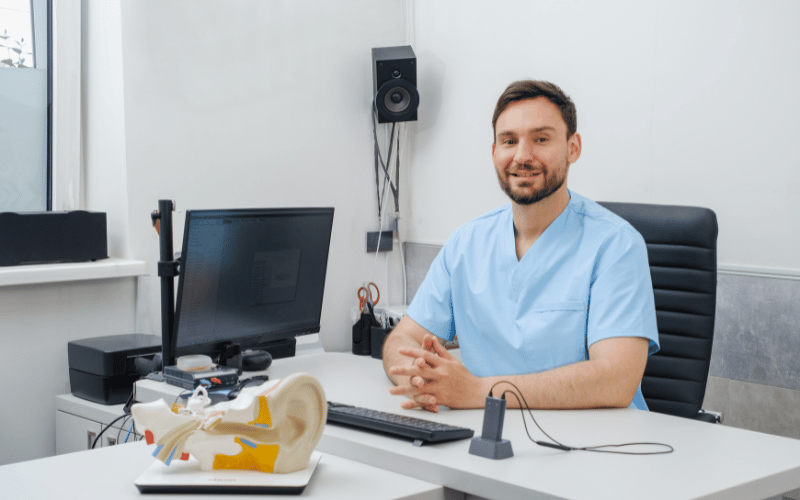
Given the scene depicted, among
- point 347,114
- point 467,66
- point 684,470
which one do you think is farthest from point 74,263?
point 684,470

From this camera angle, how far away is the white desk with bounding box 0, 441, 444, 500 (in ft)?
3.58

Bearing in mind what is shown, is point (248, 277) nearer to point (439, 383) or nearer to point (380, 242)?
point (439, 383)

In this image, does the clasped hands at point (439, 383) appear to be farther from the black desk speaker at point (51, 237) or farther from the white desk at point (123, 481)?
the black desk speaker at point (51, 237)

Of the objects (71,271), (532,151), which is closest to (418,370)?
(532,151)

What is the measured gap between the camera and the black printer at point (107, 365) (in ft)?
6.82

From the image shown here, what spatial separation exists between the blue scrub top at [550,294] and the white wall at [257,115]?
3.65 feet

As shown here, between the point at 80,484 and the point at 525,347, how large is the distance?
101 cm

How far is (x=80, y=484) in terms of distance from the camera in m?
1.13

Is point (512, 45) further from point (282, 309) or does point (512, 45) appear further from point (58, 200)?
point (58, 200)

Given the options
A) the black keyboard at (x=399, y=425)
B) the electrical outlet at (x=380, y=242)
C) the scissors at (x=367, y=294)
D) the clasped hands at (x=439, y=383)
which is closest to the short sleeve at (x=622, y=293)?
the clasped hands at (x=439, y=383)

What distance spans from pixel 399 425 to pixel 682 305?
960mm

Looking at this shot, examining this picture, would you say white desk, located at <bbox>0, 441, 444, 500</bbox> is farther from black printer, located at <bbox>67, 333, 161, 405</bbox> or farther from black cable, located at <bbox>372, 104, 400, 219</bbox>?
→ black cable, located at <bbox>372, 104, 400, 219</bbox>

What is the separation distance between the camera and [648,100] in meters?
2.40

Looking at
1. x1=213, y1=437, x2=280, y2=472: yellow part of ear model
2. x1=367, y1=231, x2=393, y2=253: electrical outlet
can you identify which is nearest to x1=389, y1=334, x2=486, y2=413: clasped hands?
x1=213, y1=437, x2=280, y2=472: yellow part of ear model
